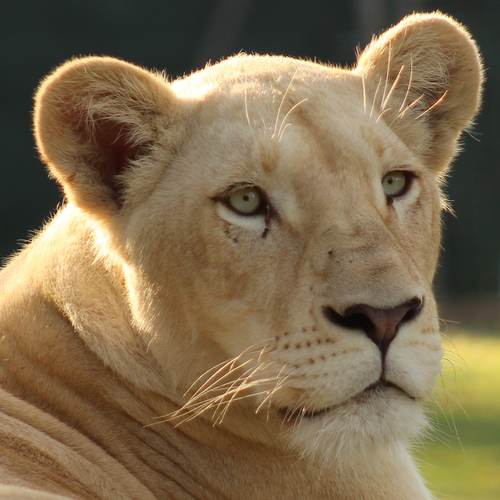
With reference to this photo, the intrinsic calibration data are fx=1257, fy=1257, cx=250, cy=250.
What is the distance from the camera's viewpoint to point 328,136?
11.5 feet

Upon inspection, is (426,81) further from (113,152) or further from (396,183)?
(113,152)

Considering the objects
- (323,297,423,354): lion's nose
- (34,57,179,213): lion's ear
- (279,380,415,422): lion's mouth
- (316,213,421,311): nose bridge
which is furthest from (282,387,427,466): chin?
(34,57,179,213): lion's ear

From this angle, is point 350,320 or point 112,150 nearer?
point 350,320

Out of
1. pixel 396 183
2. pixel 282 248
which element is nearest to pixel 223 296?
pixel 282 248

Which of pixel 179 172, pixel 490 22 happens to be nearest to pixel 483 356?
pixel 490 22

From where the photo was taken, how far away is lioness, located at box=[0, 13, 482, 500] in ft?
10.9

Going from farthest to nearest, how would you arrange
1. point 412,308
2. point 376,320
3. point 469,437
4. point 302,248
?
point 469,437 < point 302,248 < point 412,308 < point 376,320

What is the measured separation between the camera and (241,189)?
3.49m

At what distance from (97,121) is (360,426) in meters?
1.16

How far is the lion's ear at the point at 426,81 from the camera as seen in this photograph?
393cm

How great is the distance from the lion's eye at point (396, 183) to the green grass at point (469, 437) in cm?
59

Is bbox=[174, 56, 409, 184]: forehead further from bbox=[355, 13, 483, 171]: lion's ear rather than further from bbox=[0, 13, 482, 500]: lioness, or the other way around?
bbox=[355, 13, 483, 171]: lion's ear

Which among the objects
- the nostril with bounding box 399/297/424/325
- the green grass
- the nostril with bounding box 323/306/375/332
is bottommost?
the green grass

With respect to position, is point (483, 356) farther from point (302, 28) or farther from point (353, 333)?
point (353, 333)
